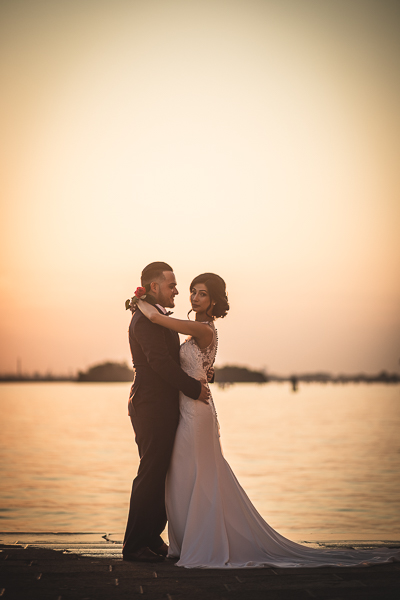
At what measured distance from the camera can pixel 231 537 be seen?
5.17 metres

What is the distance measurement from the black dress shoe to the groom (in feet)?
0.06

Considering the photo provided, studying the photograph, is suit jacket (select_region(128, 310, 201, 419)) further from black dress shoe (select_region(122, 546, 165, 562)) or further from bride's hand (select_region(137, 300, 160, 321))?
black dress shoe (select_region(122, 546, 165, 562))

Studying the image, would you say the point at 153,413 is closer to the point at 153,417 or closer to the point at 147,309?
the point at 153,417

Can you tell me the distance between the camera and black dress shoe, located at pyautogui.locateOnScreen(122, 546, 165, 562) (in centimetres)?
510

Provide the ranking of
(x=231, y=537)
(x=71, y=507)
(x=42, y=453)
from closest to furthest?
(x=231, y=537)
(x=71, y=507)
(x=42, y=453)

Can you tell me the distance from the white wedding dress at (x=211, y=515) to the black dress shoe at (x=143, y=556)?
0.16 m

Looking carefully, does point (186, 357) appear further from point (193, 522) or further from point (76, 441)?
point (76, 441)

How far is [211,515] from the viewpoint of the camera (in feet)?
17.1

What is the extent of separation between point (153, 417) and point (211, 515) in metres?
0.85

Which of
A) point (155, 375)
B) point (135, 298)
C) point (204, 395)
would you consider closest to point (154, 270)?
point (135, 298)

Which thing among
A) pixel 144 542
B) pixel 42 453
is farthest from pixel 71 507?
pixel 42 453

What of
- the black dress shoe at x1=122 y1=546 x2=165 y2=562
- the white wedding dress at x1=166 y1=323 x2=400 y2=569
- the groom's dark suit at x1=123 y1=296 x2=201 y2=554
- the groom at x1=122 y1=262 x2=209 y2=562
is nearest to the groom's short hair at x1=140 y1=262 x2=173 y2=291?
the groom at x1=122 y1=262 x2=209 y2=562

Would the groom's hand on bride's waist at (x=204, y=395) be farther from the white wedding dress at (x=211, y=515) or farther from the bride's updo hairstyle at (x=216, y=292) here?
the bride's updo hairstyle at (x=216, y=292)

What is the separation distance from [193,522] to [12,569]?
1320 millimetres
